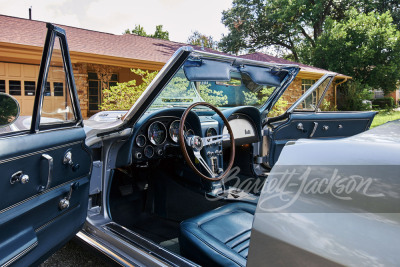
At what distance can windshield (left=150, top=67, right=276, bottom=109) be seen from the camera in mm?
3219

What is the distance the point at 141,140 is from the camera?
2990 millimetres

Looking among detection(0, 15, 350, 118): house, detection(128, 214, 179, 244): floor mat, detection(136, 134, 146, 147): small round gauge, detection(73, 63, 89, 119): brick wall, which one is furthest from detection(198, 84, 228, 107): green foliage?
detection(73, 63, 89, 119): brick wall

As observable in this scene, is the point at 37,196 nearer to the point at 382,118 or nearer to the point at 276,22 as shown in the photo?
the point at 382,118

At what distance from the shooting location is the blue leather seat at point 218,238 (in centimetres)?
197

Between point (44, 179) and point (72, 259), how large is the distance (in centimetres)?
167

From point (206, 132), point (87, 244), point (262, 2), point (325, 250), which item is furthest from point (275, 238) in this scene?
point (262, 2)

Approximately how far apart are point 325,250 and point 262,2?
27.9 meters

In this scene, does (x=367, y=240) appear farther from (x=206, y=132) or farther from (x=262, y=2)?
(x=262, y=2)

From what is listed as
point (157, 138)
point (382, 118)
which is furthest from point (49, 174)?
point (382, 118)

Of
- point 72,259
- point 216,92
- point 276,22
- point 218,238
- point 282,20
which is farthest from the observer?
point 276,22

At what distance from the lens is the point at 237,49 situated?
91.0ft

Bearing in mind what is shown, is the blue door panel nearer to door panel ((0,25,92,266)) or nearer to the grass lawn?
door panel ((0,25,92,266))

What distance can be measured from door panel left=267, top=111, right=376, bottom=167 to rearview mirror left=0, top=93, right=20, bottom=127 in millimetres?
3133

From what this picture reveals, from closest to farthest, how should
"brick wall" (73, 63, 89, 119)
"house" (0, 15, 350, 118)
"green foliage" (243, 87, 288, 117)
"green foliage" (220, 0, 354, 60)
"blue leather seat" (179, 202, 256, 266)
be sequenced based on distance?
"blue leather seat" (179, 202, 256, 266) < "green foliage" (243, 87, 288, 117) < "house" (0, 15, 350, 118) < "brick wall" (73, 63, 89, 119) < "green foliage" (220, 0, 354, 60)
